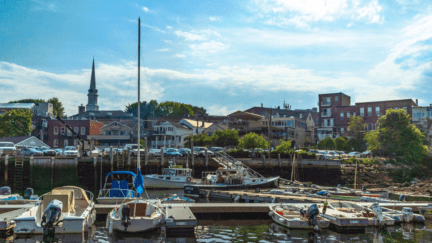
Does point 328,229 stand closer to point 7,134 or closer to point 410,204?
point 410,204

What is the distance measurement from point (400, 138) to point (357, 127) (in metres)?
19.4

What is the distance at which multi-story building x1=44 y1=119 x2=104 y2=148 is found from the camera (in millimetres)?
90625

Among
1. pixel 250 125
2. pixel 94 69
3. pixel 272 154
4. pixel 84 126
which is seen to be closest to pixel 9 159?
pixel 272 154

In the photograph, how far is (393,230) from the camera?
20328 millimetres

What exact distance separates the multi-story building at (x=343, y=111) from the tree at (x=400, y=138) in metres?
21.7

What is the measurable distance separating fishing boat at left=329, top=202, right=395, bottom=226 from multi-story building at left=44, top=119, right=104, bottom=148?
251ft

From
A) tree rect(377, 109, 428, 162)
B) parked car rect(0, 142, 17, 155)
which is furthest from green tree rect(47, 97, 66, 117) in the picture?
tree rect(377, 109, 428, 162)

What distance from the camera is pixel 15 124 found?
85375mm

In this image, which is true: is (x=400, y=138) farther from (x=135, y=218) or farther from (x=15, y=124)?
(x=15, y=124)

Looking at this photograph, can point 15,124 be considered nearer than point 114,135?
Yes

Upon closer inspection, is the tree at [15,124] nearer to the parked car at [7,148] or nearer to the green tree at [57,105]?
the parked car at [7,148]

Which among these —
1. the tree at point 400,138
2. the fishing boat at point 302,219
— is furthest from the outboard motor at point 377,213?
the tree at point 400,138

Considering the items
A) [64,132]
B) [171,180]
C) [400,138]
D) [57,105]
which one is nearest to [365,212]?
[171,180]

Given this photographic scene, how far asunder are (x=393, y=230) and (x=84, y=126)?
82573mm
